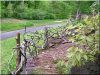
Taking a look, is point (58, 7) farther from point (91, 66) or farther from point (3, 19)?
point (91, 66)

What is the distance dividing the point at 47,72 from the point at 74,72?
0.54 meters

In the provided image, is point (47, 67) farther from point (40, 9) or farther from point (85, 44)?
point (40, 9)

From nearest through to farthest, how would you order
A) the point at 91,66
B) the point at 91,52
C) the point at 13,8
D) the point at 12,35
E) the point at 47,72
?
the point at 91,52 < the point at 91,66 < the point at 47,72 < the point at 12,35 < the point at 13,8

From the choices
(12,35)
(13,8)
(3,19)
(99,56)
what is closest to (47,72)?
(99,56)

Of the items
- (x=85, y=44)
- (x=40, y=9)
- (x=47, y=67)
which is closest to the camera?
(x=85, y=44)

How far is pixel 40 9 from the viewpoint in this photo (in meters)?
22.8

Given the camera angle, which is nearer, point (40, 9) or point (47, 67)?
point (47, 67)

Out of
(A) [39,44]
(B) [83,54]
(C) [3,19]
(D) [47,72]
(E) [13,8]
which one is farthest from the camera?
(E) [13,8]

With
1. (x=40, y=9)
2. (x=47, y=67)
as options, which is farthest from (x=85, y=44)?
(x=40, y=9)

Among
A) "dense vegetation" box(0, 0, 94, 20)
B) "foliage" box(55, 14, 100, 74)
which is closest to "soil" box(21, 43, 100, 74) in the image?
"foliage" box(55, 14, 100, 74)

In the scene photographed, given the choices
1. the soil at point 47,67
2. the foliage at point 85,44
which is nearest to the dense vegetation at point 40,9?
the soil at point 47,67

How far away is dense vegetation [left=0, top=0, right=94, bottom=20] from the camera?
2106 centimetres

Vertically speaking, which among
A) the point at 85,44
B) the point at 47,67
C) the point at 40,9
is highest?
the point at 85,44

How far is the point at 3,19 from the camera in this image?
65.3 ft
